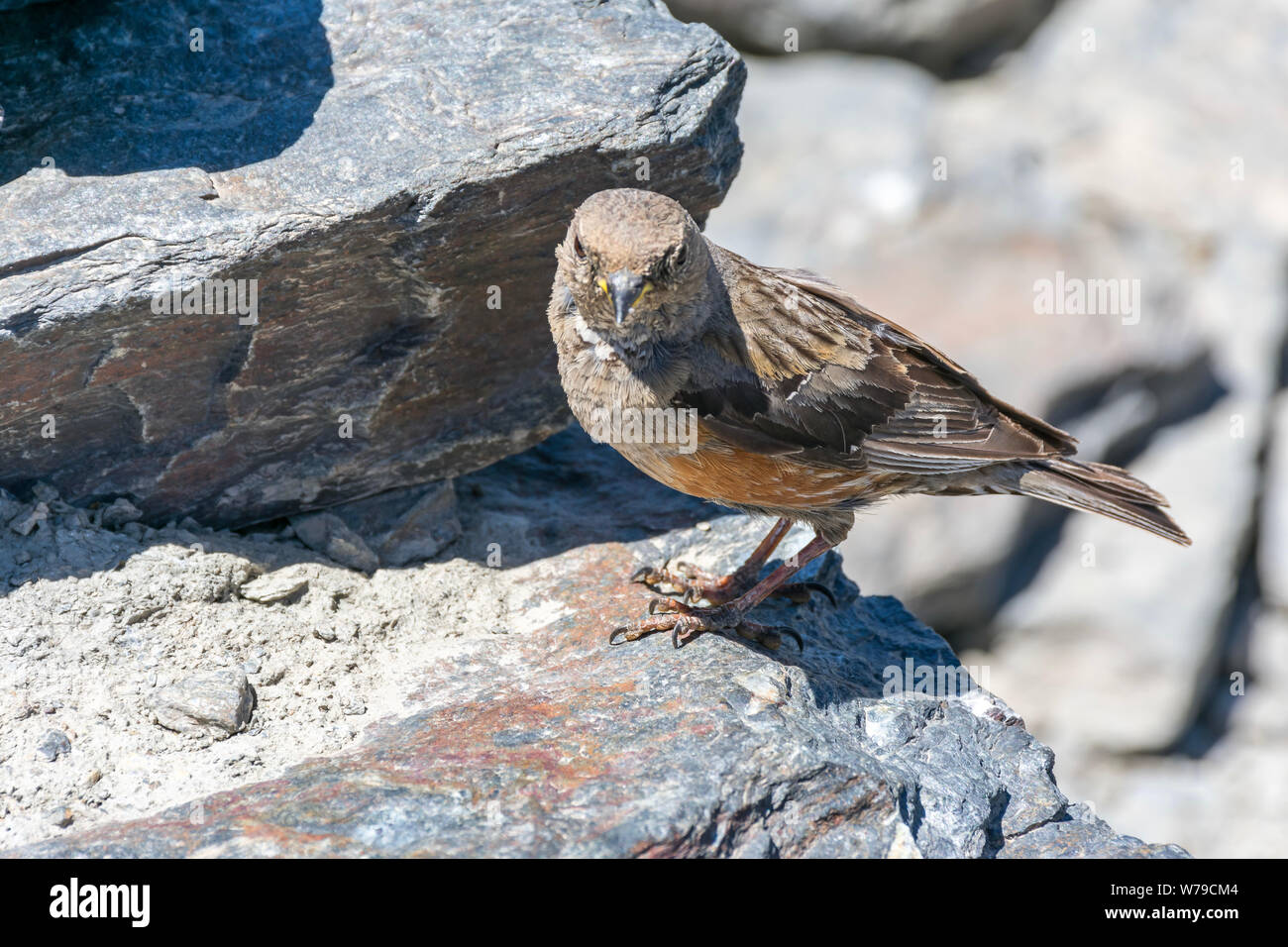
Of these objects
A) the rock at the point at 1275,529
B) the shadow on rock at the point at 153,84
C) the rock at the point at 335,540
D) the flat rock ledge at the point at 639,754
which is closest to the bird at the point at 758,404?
the flat rock ledge at the point at 639,754

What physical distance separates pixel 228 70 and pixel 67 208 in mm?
1035

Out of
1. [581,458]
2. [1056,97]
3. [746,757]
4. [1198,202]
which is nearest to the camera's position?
[746,757]

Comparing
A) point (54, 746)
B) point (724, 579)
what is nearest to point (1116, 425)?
point (724, 579)

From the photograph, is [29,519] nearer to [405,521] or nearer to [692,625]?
[405,521]

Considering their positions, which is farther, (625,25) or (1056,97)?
(1056,97)

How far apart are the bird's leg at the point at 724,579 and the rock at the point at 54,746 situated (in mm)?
2566

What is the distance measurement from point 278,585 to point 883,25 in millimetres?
9766

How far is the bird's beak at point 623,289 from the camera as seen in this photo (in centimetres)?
476

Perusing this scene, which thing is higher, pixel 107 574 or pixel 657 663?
pixel 107 574

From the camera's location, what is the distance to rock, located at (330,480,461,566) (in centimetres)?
587

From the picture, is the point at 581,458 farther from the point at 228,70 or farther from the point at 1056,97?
the point at 1056,97

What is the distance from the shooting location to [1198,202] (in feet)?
37.3

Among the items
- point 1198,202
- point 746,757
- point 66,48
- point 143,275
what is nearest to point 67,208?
point 143,275

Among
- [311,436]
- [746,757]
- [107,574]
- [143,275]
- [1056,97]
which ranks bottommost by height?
[746,757]
